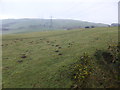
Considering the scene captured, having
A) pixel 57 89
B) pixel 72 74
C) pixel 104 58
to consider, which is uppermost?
pixel 104 58

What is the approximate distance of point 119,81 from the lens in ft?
50.6

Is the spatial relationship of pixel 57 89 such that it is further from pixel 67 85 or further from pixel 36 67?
pixel 36 67

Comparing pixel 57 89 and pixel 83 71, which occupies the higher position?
pixel 83 71

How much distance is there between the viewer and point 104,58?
21.4 metres

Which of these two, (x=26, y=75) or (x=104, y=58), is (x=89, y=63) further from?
(x=26, y=75)

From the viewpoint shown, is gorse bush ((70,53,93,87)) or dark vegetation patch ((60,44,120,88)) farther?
gorse bush ((70,53,93,87))

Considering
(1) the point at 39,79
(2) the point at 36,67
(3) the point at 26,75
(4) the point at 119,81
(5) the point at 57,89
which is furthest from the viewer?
(2) the point at 36,67

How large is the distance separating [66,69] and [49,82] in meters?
3.33

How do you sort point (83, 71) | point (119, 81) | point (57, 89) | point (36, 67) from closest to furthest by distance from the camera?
point (119, 81) → point (57, 89) → point (83, 71) → point (36, 67)

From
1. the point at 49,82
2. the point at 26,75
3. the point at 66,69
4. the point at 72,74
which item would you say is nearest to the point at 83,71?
the point at 72,74

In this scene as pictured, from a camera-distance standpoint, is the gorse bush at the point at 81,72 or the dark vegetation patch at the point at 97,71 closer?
the dark vegetation patch at the point at 97,71

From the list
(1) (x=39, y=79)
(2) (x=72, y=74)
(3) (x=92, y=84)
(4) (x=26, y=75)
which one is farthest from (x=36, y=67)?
(3) (x=92, y=84)

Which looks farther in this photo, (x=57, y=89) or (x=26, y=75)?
(x=26, y=75)

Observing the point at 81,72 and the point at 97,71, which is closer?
the point at 81,72
